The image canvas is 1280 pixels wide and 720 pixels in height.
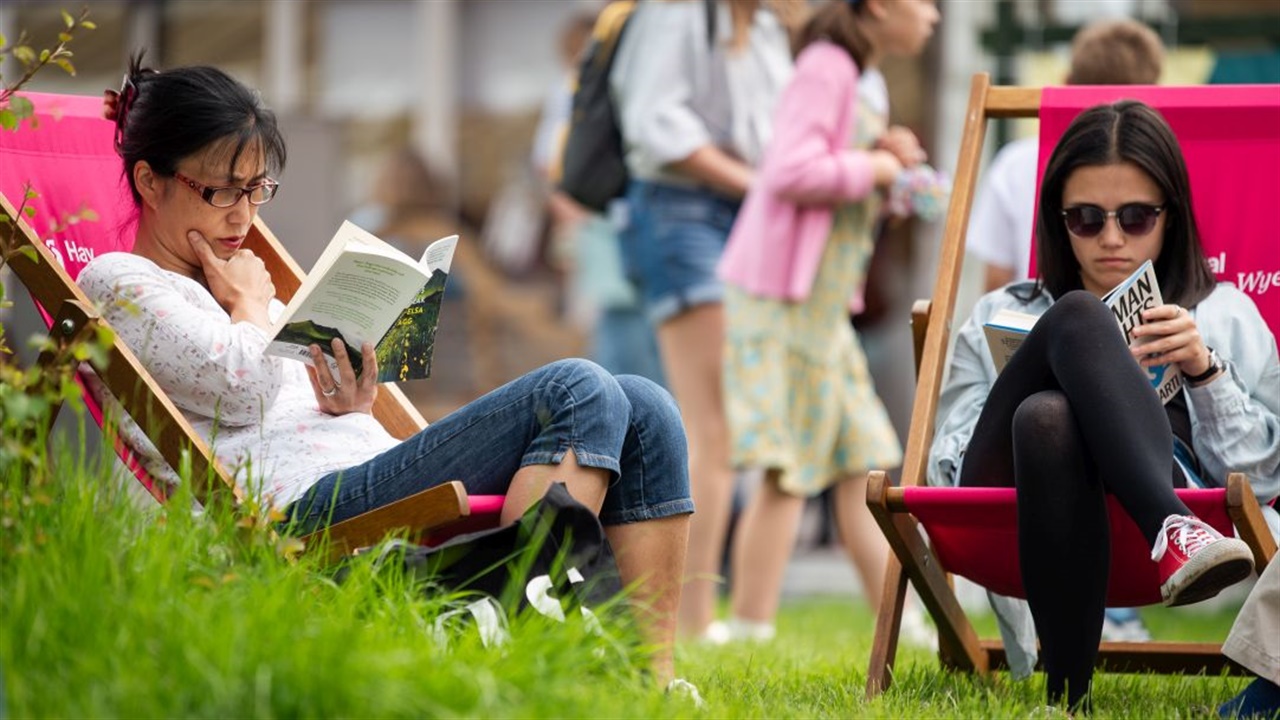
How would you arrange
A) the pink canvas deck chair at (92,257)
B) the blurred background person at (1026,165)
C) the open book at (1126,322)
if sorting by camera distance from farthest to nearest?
1. the blurred background person at (1026,165)
2. the open book at (1126,322)
3. the pink canvas deck chair at (92,257)

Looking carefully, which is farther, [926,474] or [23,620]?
[926,474]

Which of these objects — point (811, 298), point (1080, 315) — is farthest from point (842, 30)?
point (1080, 315)

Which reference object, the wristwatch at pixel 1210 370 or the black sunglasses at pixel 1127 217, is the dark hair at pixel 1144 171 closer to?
the black sunglasses at pixel 1127 217

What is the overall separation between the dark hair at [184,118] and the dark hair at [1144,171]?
4.98 ft

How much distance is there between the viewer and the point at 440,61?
10.6m

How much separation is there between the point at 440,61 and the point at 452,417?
760cm

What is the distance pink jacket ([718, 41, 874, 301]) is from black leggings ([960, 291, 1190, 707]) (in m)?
2.21

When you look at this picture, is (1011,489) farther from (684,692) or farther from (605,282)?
(605,282)

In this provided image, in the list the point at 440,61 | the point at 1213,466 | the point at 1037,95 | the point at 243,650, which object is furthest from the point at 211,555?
the point at 440,61

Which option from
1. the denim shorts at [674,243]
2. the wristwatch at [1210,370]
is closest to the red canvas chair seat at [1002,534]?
the wristwatch at [1210,370]

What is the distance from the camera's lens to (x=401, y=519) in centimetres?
300

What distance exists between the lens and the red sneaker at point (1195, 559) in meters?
2.93

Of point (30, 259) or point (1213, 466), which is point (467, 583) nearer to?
point (30, 259)

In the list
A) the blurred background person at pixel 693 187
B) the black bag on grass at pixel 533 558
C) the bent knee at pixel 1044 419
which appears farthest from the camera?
the blurred background person at pixel 693 187
